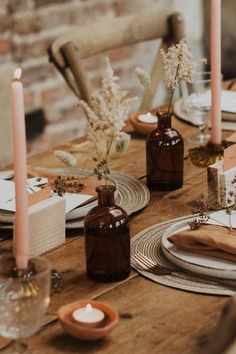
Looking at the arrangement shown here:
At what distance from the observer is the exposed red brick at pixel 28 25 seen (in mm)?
3102

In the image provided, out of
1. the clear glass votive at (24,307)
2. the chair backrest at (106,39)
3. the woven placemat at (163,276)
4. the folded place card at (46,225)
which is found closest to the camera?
the clear glass votive at (24,307)

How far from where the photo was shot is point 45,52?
10.6ft

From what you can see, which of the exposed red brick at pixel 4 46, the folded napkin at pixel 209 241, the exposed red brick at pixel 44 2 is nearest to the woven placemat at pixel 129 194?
the folded napkin at pixel 209 241

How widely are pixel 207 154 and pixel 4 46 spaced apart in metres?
1.36

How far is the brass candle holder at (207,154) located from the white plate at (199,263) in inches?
17.8

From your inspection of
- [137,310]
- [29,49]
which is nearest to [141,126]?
[137,310]

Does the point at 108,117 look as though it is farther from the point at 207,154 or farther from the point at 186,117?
the point at 186,117

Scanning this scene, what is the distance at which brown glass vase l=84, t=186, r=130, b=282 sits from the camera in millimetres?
1347

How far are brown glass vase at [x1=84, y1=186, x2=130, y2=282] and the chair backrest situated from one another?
38.5 inches

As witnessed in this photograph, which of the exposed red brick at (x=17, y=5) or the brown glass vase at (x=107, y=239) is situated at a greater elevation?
the exposed red brick at (x=17, y=5)

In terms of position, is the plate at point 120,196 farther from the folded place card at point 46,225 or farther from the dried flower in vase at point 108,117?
the dried flower in vase at point 108,117

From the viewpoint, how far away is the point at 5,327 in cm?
110

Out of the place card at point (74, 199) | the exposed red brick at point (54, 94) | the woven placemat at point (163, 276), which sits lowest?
the exposed red brick at point (54, 94)

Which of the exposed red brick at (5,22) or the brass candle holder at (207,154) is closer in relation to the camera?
the brass candle holder at (207,154)
